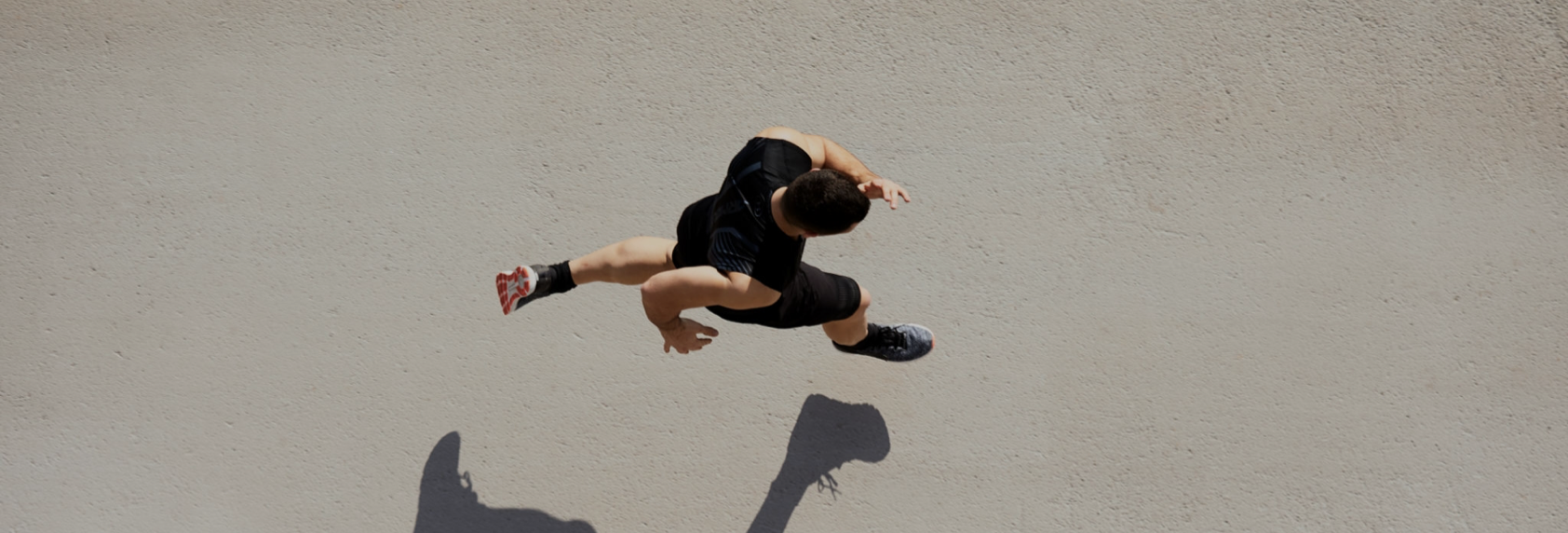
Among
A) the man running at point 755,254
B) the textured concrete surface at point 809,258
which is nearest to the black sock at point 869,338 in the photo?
the man running at point 755,254

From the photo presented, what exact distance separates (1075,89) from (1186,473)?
166 cm

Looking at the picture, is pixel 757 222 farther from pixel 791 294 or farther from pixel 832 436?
pixel 832 436

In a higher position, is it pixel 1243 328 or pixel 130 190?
pixel 130 190

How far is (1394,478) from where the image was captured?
3.71 meters

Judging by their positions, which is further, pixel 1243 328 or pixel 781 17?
pixel 781 17

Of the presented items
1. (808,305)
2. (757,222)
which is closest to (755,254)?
(757,222)

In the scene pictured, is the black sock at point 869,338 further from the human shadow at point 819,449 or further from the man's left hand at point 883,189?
the man's left hand at point 883,189

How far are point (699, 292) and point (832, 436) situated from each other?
135 cm

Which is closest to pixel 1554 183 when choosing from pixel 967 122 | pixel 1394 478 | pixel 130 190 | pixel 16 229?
pixel 1394 478

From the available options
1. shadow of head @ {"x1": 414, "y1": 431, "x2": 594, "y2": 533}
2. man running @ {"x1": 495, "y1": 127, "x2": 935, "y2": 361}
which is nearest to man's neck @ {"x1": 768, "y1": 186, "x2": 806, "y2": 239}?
man running @ {"x1": 495, "y1": 127, "x2": 935, "y2": 361}

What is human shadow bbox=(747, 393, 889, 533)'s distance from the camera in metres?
3.74

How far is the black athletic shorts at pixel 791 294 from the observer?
9.66ft

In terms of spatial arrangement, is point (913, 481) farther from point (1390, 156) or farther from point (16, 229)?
point (16, 229)

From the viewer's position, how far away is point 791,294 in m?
2.91
